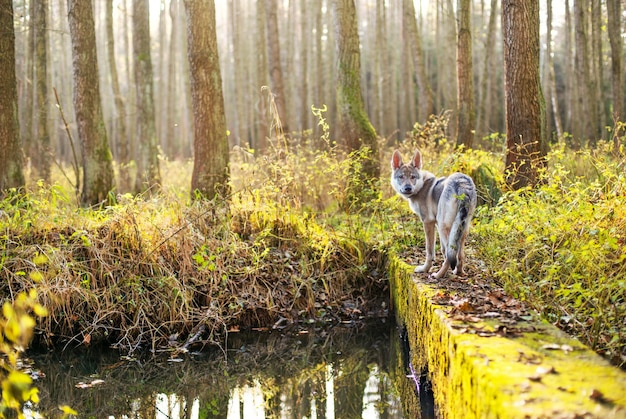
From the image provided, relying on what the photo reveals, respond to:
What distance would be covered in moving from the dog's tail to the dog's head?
931mm

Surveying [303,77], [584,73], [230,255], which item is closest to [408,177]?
[230,255]

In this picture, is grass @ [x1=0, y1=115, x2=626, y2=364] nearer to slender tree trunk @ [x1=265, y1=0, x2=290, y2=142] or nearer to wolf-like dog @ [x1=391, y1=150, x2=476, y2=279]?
wolf-like dog @ [x1=391, y1=150, x2=476, y2=279]

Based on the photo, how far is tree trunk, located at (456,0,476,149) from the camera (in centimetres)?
1392

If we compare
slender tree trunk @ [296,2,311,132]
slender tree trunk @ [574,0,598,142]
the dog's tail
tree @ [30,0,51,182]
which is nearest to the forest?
the dog's tail

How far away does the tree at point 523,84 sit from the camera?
918cm

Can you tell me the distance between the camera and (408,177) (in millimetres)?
6578

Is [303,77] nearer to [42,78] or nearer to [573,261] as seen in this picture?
[42,78]

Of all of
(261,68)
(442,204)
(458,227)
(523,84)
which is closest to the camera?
(458,227)

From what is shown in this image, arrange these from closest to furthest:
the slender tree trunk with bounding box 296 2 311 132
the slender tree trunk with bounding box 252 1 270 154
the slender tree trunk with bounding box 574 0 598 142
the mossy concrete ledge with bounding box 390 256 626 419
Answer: the mossy concrete ledge with bounding box 390 256 626 419 → the slender tree trunk with bounding box 574 0 598 142 → the slender tree trunk with bounding box 252 1 270 154 → the slender tree trunk with bounding box 296 2 311 132

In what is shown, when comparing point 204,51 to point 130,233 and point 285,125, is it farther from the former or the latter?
point 285,125

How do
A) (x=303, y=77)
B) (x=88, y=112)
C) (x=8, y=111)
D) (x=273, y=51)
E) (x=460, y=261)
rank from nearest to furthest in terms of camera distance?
(x=460, y=261), (x=8, y=111), (x=88, y=112), (x=273, y=51), (x=303, y=77)

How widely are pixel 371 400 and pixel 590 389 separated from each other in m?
2.98

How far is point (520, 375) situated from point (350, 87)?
29.7 feet

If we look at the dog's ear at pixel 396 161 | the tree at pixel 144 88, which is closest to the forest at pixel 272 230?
the dog's ear at pixel 396 161
